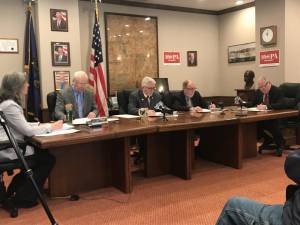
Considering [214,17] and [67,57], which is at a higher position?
[214,17]

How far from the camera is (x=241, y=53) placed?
23.8 ft

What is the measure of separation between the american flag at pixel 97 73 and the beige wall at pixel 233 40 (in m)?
3.17

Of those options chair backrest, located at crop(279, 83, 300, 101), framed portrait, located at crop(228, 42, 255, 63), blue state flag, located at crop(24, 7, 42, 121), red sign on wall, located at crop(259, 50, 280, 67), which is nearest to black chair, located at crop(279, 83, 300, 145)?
chair backrest, located at crop(279, 83, 300, 101)

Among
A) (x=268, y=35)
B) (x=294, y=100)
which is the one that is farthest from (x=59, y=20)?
(x=294, y=100)

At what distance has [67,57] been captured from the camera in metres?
5.52

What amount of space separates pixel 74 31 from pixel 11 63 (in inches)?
44.5

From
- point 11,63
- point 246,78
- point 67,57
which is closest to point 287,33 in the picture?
point 246,78

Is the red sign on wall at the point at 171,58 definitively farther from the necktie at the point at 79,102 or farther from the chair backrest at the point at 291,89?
the necktie at the point at 79,102

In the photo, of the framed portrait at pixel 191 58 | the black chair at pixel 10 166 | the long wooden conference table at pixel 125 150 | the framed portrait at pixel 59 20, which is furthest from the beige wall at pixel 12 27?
the framed portrait at pixel 191 58

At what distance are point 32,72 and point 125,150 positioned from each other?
288cm

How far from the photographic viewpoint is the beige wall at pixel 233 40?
23.0 ft

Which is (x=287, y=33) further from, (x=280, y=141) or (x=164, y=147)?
(x=164, y=147)

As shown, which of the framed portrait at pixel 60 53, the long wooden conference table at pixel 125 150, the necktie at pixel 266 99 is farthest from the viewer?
the framed portrait at pixel 60 53

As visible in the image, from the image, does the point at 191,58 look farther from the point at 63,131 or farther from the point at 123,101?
the point at 63,131
